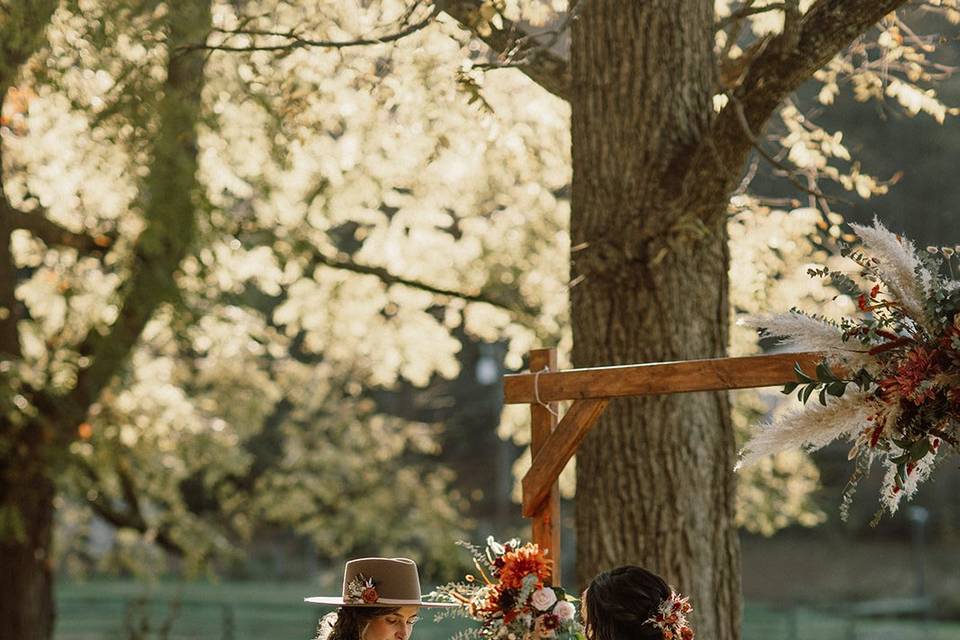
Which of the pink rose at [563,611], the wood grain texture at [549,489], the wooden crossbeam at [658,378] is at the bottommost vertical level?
the pink rose at [563,611]

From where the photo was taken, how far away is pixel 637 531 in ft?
20.9

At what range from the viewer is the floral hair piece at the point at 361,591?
16.1ft

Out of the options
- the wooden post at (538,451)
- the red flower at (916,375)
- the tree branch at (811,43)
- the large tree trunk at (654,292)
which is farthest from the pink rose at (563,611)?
the tree branch at (811,43)

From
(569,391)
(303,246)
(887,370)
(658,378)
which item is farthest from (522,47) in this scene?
(303,246)

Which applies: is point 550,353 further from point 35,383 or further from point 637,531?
point 35,383

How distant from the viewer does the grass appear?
15.4m

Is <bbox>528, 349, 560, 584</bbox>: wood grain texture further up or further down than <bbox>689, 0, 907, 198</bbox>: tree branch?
further down

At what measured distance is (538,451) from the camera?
5.39 m

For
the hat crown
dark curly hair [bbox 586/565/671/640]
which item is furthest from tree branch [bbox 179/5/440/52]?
dark curly hair [bbox 586/565/671/640]

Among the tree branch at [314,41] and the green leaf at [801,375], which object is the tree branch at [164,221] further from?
the green leaf at [801,375]

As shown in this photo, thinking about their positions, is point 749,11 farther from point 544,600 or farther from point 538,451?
point 544,600

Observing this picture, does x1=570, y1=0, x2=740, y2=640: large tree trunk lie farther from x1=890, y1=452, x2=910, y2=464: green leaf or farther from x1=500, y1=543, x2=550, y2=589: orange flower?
x1=890, y1=452, x2=910, y2=464: green leaf

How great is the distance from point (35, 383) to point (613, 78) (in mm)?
5848

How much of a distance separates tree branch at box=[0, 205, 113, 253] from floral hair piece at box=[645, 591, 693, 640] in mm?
7741
